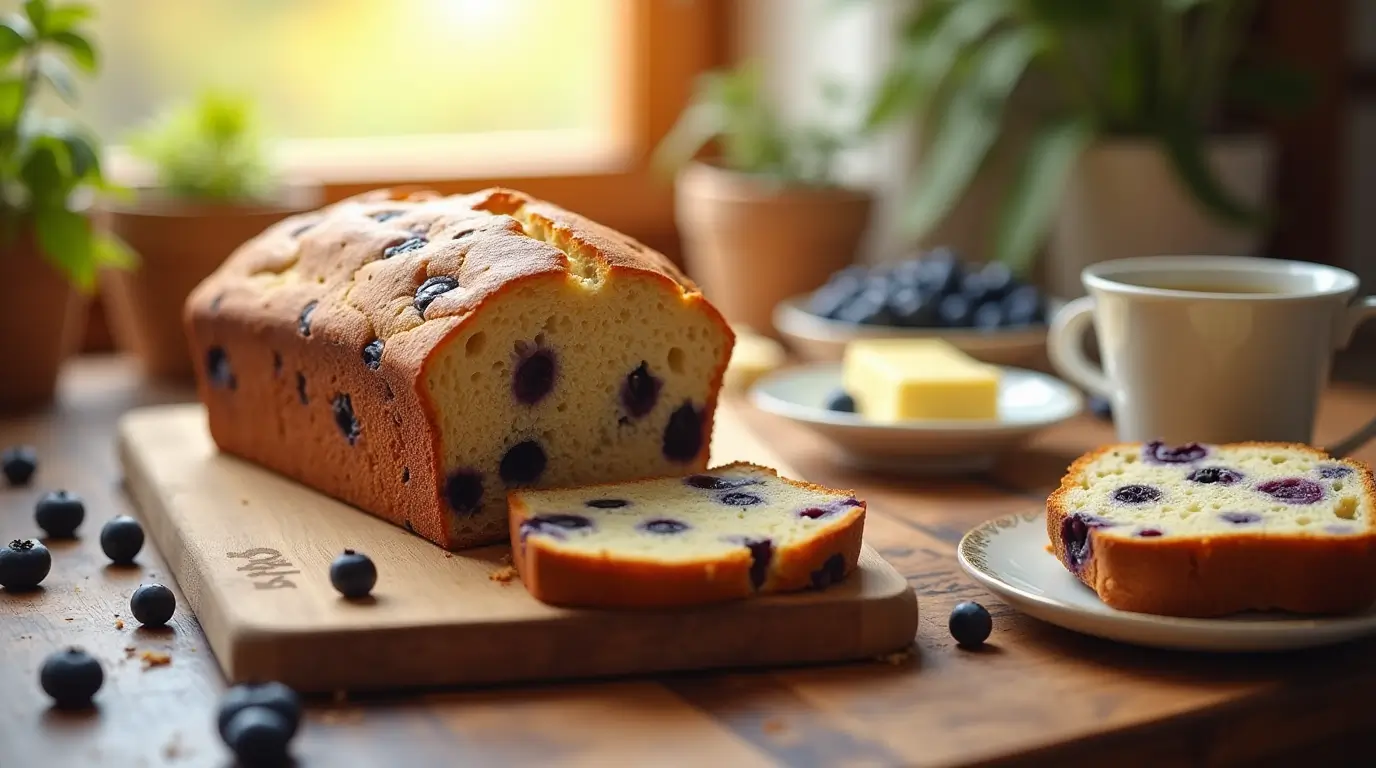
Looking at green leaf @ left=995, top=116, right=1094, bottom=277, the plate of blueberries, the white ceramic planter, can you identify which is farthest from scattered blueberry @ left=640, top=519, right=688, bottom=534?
the white ceramic planter

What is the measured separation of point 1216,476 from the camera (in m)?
1.77

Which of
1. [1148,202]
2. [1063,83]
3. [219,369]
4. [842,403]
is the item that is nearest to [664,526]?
[842,403]

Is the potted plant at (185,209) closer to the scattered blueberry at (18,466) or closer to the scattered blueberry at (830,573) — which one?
the scattered blueberry at (18,466)

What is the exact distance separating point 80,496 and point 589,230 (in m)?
0.90

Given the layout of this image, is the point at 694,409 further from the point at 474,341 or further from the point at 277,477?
the point at 277,477

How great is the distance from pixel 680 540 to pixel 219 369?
0.98 meters

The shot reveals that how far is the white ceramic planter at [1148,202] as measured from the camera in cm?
301

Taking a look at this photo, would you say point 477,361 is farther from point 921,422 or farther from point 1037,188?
point 1037,188

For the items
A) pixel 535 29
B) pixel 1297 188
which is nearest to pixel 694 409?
pixel 535 29

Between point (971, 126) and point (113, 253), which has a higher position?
point (971, 126)

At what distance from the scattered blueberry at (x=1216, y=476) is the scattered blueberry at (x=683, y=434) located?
61 cm

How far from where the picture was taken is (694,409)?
77.9 inches

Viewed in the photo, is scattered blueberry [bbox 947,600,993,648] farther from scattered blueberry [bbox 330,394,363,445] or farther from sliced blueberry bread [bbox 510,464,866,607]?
scattered blueberry [bbox 330,394,363,445]

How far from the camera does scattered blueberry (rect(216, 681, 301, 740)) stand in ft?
4.36
